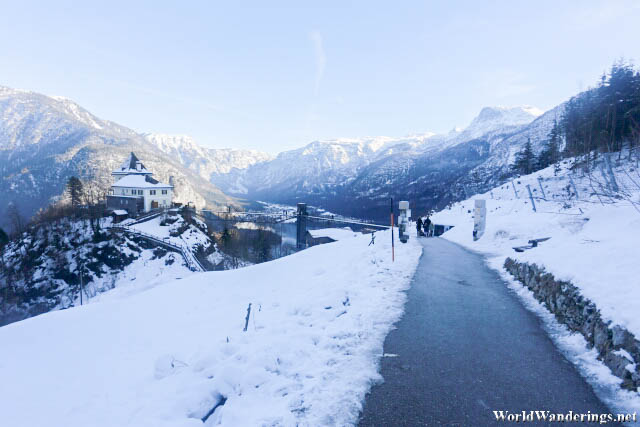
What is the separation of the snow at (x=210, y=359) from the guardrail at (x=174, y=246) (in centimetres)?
4566

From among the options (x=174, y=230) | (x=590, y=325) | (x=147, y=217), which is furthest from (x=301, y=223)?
(x=590, y=325)

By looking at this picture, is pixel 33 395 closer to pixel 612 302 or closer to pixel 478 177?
pixel 612 302

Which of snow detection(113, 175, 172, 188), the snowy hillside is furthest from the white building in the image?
the snowy hillside

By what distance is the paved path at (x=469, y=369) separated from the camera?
4262 mm

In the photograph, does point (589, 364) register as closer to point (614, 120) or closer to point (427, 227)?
point (427, 227)

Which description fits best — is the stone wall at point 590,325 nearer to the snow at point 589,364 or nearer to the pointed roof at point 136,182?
the snow at point 589,364

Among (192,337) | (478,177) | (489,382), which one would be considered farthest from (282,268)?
(478,177)

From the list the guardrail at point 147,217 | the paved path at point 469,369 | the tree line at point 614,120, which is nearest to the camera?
the paved path at point 469,369

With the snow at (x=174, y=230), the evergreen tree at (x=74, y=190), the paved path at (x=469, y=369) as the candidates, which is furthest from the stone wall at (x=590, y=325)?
the evergreen tree at (x=74, y=190)

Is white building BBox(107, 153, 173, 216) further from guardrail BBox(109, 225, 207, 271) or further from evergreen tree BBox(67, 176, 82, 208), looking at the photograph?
guardrail BBox(109, 225, 207, 271)

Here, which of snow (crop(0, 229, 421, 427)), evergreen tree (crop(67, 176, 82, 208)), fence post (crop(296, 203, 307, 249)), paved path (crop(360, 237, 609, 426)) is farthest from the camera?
evergreen tree (crop(67, 176, 82, 208))

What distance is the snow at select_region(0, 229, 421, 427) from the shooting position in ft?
15.1

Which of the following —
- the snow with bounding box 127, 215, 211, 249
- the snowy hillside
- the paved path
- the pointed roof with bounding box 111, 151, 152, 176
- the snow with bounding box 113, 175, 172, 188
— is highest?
the pointed roof with bounding box 111, 151, 152, 176

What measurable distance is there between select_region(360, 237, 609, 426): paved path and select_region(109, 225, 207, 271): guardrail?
180 ft
